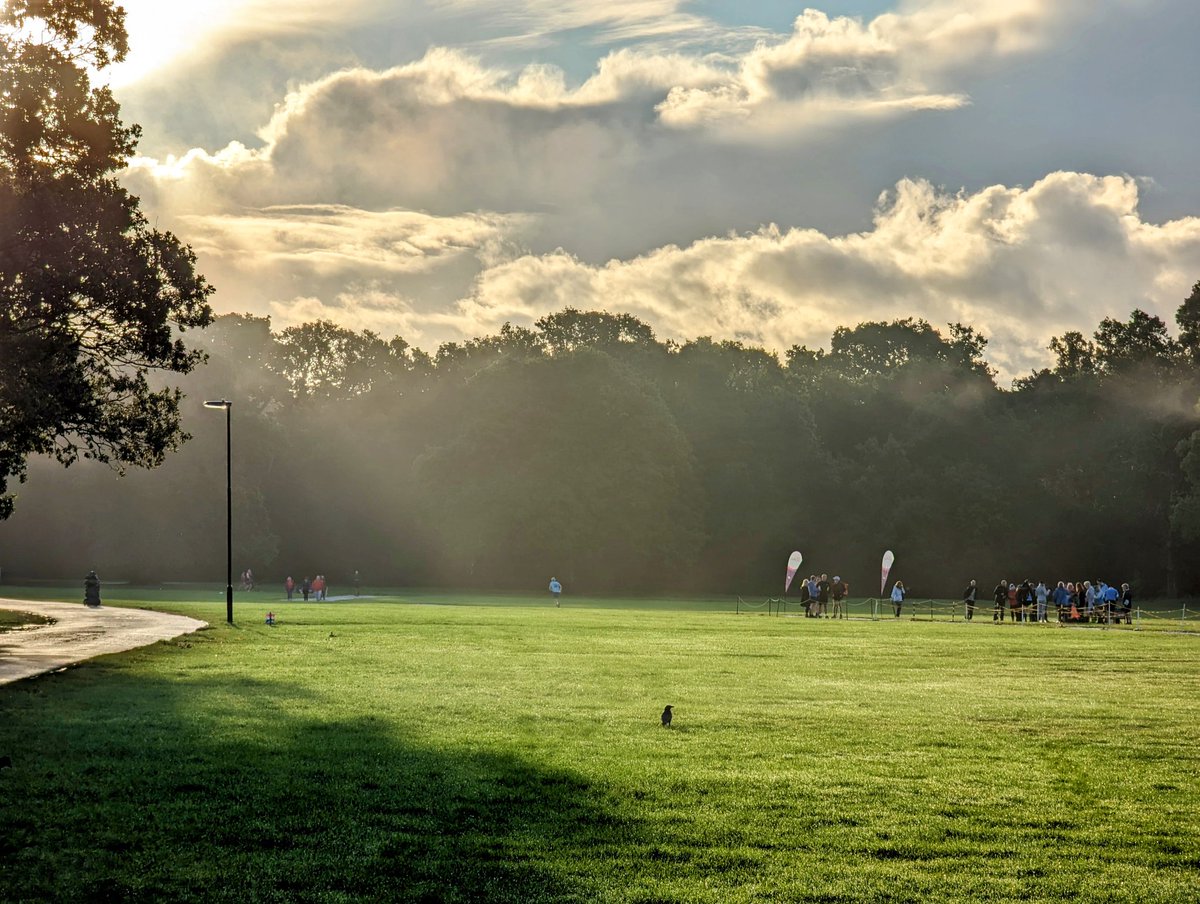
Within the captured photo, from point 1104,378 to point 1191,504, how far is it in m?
20.6

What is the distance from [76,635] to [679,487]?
203 ft

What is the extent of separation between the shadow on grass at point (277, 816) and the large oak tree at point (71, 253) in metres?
16.3

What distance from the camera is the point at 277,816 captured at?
1183cm

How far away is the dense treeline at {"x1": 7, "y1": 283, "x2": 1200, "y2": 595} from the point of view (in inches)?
Answer: 3521

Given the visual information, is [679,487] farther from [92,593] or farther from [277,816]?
[277,816]

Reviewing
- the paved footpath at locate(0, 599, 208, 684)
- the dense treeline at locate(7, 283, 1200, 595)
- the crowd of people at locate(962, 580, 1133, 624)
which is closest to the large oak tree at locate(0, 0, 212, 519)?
the paved footpath at locate(0, 599, 208, 684)

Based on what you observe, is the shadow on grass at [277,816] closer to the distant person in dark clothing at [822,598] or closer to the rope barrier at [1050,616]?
the rope barrier at [1050,616]

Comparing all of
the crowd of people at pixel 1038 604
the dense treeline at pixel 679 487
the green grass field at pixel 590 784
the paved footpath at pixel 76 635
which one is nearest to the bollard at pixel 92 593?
the paved footpath at pixel 76 635

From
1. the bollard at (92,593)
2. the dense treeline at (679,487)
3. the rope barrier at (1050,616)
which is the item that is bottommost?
the rope barrier at (1050,616)

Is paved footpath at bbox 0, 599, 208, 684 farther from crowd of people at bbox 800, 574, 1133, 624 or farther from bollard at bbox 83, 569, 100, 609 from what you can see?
crowd of people at bbox 800, 574, 1133, 624

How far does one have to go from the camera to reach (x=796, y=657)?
31.0 meters

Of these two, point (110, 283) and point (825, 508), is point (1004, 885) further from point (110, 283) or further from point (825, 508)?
point (825, 508)

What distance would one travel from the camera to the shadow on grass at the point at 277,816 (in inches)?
385

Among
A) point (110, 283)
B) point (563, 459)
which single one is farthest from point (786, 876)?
point (563, 459)
